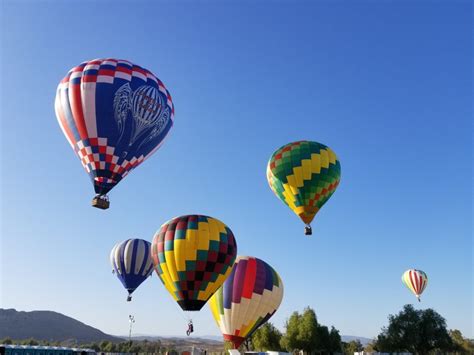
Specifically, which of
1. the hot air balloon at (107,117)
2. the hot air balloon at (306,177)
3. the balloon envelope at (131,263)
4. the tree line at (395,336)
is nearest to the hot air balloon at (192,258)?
the hot air balloon at (107,117)

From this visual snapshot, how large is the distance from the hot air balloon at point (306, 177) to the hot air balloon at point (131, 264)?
61.8ft

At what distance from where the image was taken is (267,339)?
67438mm

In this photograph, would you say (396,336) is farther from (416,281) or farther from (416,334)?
(416,281)

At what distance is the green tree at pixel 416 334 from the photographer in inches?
2452

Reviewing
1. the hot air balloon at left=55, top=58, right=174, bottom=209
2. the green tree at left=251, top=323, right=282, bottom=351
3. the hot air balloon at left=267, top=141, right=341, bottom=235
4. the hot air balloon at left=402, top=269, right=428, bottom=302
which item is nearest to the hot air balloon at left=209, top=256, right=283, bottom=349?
the hot air balloon at left=267, top=141, right=341, bottom=235

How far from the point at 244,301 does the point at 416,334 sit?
42858 millimetres

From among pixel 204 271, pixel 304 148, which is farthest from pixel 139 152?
pixel 304 148

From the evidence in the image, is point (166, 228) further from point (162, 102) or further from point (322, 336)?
point (322, 336)

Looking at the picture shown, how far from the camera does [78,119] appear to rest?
2694 centimetres

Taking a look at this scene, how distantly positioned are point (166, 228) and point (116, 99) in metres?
9.02

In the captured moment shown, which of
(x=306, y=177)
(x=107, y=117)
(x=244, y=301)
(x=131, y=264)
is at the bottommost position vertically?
(x=244, y=301)

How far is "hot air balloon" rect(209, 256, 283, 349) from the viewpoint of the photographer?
103ft

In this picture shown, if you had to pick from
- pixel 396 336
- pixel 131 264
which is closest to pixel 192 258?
pixel 131 264

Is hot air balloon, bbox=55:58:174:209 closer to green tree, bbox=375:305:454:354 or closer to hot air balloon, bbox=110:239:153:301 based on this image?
hot air balloon, bbox=110:239:153:301
